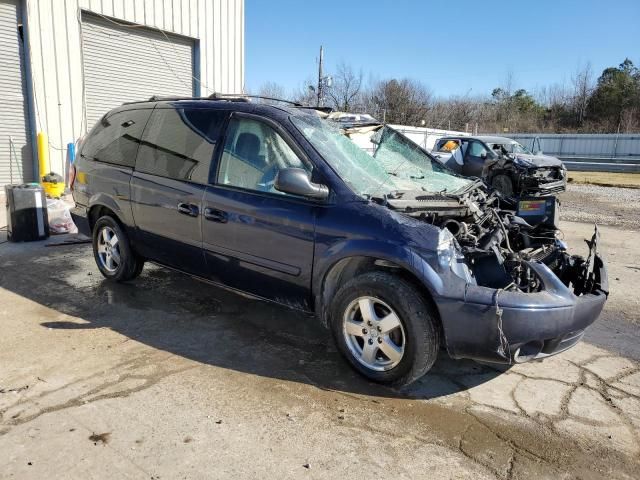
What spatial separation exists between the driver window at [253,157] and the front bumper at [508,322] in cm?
147

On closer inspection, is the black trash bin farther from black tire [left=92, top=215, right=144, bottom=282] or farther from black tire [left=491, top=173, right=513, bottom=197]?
black tire [left=491, top=173, right=513, bottom=197]

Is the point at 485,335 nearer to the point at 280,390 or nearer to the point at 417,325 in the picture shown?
the point at 417,325

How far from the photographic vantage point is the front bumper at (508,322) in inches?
117

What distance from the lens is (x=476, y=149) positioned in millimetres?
14859

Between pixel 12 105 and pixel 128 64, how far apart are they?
3074 mm

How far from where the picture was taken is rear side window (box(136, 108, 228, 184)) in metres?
4.22

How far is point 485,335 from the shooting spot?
9.89 ft

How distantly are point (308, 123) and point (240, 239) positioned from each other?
103 centimetres

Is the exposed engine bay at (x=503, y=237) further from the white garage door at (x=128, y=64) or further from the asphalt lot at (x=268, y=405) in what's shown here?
the white garage door at (x=128, y=64)

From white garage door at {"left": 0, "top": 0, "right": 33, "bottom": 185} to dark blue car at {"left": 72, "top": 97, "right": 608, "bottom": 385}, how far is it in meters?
7.52

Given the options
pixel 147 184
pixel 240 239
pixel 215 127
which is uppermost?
pixel 215 127

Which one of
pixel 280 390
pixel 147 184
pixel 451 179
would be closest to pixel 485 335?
pixel 280 390

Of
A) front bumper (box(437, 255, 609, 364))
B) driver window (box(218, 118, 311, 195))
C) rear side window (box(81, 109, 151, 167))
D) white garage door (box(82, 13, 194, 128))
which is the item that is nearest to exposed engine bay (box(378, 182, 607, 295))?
front bumper (box(437, 255, 609, 364))

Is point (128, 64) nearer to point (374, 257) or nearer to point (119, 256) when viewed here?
point (119, 256)
